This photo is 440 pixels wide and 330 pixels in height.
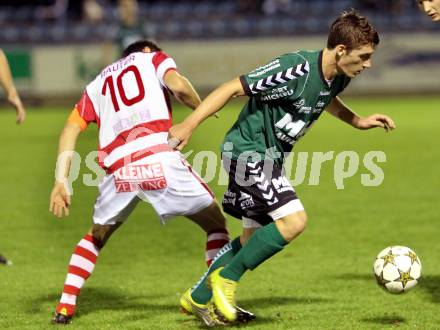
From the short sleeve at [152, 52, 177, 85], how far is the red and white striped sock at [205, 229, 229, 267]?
107 cm

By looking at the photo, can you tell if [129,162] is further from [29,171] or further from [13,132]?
[13,132]

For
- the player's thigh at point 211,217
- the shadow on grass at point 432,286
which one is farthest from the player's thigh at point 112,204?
the shadow on grass at point 432,286

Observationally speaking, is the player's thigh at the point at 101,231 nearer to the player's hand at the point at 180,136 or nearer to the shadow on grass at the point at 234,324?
the shadow on grass at the point at 234,324

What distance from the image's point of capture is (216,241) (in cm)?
605

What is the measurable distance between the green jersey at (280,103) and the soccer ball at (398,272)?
3.06 ft

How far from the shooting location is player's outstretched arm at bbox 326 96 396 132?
592 centimetres

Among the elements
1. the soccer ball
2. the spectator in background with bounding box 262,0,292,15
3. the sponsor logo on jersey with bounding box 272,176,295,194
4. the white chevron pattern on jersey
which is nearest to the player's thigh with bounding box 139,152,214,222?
the sponsor logo on jersey with bounding box 272,176,295,194

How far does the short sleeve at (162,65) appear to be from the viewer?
5.68 m

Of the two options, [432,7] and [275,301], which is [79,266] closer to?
[275,301]

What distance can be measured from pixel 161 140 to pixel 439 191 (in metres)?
6.19

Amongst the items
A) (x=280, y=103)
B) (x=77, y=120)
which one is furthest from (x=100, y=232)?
(x=280, y=103)

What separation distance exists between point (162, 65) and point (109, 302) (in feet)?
5.81

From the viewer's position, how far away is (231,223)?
31.8ft

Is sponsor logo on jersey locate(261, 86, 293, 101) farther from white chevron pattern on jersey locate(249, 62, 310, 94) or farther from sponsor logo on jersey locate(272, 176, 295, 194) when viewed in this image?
sponsor logo on jersey locate(272, 176, 295, 194)
